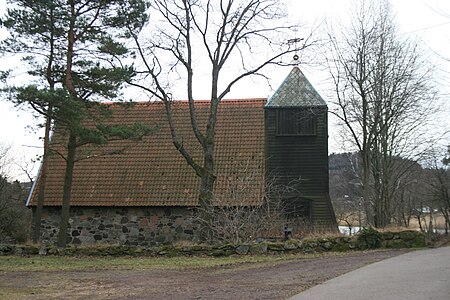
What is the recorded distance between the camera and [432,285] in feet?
29.0

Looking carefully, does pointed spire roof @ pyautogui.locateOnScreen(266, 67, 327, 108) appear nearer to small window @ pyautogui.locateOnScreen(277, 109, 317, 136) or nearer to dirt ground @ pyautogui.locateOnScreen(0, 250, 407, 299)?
small window @ pyautogui.locateOnScreen(277, 109, 317, 136)

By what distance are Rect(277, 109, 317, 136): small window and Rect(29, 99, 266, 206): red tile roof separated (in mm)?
1018

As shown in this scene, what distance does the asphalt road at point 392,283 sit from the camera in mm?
8164

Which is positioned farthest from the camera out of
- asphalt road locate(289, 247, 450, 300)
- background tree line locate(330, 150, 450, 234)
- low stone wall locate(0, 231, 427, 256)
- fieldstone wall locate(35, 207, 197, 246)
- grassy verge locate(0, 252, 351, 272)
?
background tree line locate(330, 150, 450, 234)

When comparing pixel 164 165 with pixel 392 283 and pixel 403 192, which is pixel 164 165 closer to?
pixel 392 283

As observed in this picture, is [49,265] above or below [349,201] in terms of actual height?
below

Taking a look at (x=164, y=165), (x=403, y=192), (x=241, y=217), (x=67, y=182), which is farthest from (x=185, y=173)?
(x=403, y=192)

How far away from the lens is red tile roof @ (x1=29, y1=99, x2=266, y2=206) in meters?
22.0

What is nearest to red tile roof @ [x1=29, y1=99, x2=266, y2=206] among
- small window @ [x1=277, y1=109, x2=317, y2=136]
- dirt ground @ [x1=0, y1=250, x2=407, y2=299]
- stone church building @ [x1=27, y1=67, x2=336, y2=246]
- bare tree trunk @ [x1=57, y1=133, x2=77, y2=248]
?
stone church building @ [x1=27, y1=67, x2=336, y2=246]

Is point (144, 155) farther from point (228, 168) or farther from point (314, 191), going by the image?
point (314, 191)

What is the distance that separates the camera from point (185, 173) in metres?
22.9

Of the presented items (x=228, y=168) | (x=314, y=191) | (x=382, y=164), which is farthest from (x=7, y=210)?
(x=382, y=164)

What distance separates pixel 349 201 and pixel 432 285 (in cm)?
2773

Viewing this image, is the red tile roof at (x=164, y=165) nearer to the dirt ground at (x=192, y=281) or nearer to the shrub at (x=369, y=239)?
the shrub at (x=369, y=239)
